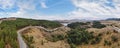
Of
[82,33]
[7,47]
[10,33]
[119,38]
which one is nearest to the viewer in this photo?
[7,47]

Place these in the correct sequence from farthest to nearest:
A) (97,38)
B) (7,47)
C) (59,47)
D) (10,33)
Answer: (97,38) < (59,47) < (10,33) < (7,47)

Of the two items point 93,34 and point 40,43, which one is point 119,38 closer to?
point 93,34

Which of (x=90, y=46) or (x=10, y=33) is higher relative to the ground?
(x=10, y=33)

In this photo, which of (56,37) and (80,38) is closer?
(80,38)

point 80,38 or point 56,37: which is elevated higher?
point 80,38

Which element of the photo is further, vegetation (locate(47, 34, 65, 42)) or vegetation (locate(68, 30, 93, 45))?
vegetation (locate(47, 34, 65, 42))

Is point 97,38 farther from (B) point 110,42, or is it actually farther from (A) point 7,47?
(A) point 7,47

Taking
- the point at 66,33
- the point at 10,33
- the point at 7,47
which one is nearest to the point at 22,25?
the point at 66,33

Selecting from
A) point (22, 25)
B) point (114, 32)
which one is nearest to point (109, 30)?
point (114, 32)

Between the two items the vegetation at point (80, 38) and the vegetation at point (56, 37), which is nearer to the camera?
the vegetation at point (80, 38)

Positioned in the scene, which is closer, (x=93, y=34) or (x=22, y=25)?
(x=93, y=34)
